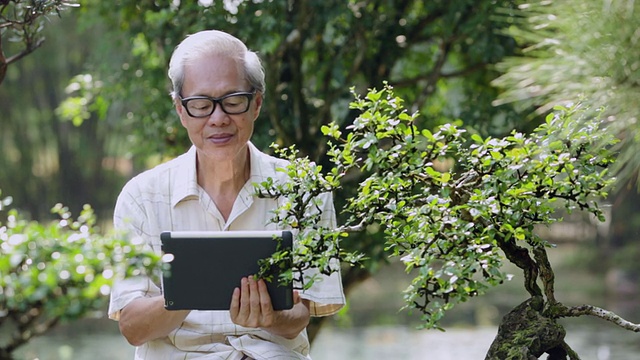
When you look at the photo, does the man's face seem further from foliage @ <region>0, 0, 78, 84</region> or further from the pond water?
the pond water

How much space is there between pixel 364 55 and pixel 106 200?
28.0 feet

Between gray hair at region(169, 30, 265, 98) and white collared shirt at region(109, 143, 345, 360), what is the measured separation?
A: 0.20m

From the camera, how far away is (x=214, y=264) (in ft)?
6.11

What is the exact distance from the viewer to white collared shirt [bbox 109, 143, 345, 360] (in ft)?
7.06

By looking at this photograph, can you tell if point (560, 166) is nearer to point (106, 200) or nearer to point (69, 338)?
point (69, 338)

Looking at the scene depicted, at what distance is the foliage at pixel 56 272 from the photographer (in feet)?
3.88

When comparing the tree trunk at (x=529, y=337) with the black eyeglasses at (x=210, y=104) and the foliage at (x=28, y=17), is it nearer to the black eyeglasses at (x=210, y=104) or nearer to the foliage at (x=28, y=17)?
the black eyeglasses at (x=210, y=104)

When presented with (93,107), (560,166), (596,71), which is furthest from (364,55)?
(560,166)

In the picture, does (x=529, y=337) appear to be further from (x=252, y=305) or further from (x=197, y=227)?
(x=197, y=227)

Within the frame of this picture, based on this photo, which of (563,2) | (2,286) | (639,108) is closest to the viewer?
(2,286)

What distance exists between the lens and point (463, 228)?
1.73 meters

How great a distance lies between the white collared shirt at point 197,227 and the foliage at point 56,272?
843 mm

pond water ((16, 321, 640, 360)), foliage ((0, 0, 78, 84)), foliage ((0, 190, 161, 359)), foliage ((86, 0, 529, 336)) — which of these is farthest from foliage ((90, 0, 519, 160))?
pond water ((16, 321, 640, 360))

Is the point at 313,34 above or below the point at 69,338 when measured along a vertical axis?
above
